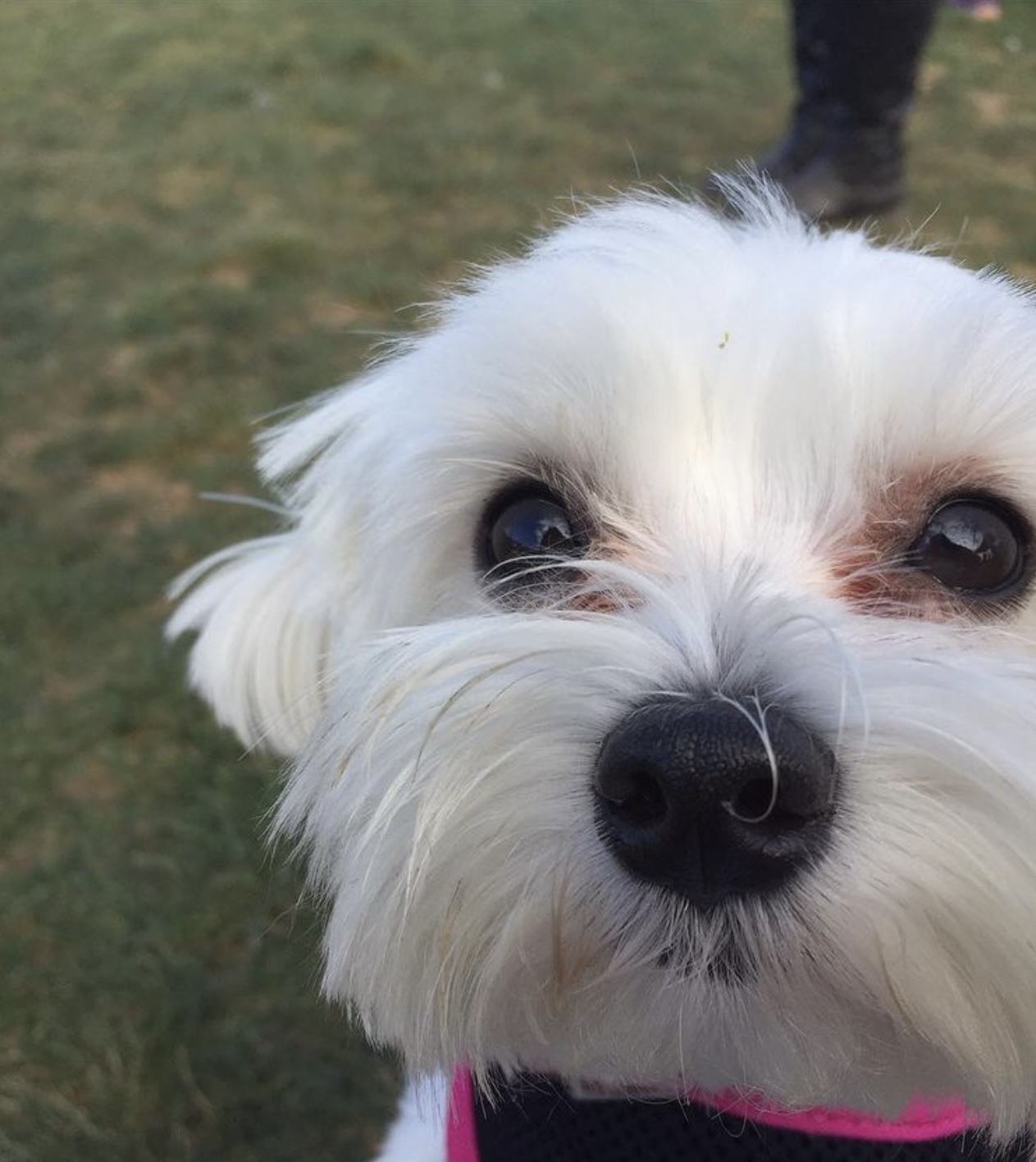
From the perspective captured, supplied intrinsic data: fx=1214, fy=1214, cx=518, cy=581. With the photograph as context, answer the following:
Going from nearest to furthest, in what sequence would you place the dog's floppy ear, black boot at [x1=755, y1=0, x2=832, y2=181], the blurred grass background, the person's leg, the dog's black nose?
the dog's black nose, the dog's floppy ear, the blurred grass background, the person's leg, black boot at [x1=755, y1=0, x2=832, y2=181]

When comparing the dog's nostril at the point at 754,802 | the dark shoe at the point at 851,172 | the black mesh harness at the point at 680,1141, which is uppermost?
the dog's nostril at the point at 754,802

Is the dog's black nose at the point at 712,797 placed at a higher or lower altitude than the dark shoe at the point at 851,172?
higher

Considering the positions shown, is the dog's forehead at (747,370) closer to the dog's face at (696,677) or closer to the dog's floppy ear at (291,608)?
the dog's face at (696,677)

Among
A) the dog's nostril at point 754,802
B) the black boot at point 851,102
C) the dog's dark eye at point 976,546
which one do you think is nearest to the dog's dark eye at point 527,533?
the dog's dark eye at point 976,546

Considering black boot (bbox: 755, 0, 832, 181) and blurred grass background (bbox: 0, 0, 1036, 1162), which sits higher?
black boot (bbox: 755, 0, 832, 181)

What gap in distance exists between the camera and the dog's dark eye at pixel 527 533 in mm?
1527

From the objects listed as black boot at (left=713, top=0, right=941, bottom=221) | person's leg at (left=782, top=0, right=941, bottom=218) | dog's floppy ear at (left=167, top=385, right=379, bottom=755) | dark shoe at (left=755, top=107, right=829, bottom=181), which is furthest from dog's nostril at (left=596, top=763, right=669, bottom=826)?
dark shoe at (left=755, top=107, right=829, bottom=181)

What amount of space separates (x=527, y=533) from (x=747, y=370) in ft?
1.18

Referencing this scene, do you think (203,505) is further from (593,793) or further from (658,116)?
(658,116)

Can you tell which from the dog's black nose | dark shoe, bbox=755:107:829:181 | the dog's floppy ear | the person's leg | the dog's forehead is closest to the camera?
the dog's black nose

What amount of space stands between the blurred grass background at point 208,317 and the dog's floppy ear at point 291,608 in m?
1.13

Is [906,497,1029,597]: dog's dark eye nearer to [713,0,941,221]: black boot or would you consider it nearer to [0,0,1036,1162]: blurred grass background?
[0,0,1036,1162]: blurred grass background

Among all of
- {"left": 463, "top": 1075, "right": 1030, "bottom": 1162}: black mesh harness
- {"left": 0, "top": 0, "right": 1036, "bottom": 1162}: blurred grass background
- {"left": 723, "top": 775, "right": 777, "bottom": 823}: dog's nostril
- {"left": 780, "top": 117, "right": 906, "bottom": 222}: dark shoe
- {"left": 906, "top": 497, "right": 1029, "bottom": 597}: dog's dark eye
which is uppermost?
{"left": 906, "top": 497, "right": 1029, "bottom": 597}: dog's dark eye

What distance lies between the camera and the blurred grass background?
8.92 feet
